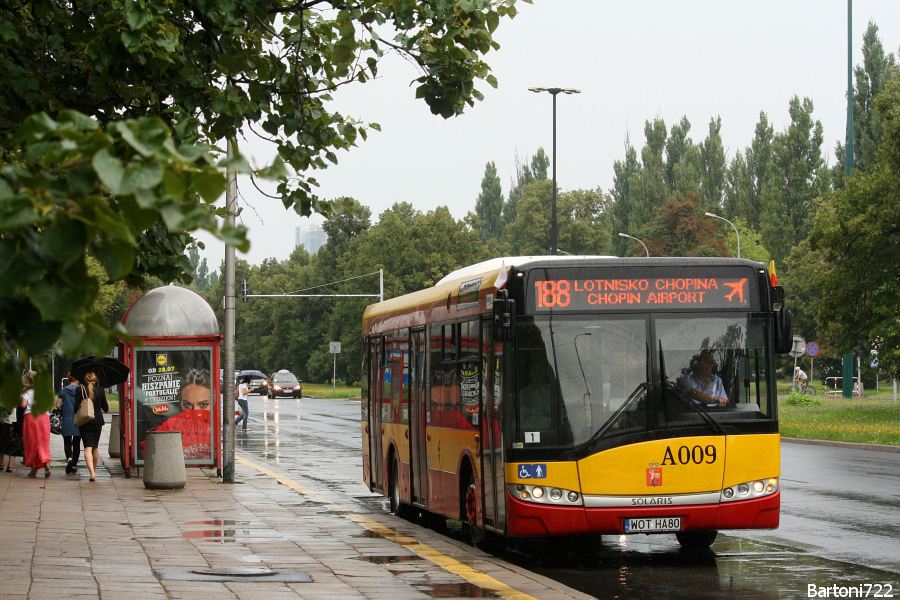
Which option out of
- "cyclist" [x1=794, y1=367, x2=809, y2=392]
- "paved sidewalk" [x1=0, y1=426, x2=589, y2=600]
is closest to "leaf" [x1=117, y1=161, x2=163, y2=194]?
"paved sidewalk" [x1=0, y1=426, x2=589, y2=600]

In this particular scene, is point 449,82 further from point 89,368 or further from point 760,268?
point 89,368

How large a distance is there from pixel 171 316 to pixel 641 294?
1228cm

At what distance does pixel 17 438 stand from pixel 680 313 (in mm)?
14353

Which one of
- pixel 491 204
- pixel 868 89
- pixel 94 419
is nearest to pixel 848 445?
pixel 94 419

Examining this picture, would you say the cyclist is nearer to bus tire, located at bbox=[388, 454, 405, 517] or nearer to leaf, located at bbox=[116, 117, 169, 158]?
bus tire, located at bbox=[388, 454, 405, 517]

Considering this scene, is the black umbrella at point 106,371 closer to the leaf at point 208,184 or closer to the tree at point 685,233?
the leaf at point 208,184

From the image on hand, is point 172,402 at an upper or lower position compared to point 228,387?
lower

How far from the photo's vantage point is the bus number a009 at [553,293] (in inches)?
430

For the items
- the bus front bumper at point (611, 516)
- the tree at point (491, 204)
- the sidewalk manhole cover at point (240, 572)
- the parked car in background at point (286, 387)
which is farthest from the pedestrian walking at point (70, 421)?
the tree at point (491, 204)

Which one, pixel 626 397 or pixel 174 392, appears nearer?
pixel 626 397

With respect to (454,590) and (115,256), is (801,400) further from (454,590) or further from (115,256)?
(115,256)

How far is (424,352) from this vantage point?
45.7 feet

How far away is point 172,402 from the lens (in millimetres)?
21016

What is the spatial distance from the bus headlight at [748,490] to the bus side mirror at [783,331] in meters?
1.21
